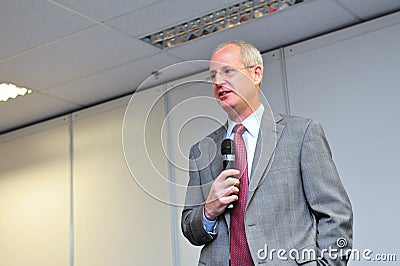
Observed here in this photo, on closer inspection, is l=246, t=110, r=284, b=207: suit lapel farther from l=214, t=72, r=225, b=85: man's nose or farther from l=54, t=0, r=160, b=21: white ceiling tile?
l=54, t=0, r=160, b=21: white ceiling tile

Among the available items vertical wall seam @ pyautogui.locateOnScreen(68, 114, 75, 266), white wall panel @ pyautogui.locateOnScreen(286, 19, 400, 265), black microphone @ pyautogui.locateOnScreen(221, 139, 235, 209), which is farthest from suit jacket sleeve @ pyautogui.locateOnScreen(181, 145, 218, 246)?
vertical wall seam @ pyautogui.locateOnScreen(68, 114, 75, 266)

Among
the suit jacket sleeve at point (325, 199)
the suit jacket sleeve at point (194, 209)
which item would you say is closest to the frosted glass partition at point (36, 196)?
the suit jacket sleeve at point (194, 209)

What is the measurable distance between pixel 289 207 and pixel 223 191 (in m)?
0.24

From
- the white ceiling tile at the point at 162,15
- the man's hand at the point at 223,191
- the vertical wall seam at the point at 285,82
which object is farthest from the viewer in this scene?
the vertical wall seam at the point at 285,82

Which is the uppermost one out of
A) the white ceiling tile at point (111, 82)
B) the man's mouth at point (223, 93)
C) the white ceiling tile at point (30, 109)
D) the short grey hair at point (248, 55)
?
Result: the white ceiling tile at point (111, 82)

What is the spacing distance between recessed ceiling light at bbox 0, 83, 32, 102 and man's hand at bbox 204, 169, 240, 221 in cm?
266

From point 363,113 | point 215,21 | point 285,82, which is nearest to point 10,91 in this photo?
point 215,21

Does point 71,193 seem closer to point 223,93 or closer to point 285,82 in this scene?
point 285,82

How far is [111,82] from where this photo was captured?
4086 millimetres

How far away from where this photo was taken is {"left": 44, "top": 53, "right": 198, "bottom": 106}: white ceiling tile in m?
3.82

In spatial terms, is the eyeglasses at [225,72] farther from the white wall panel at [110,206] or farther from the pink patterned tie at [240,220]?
the white wall panel at [110,206]

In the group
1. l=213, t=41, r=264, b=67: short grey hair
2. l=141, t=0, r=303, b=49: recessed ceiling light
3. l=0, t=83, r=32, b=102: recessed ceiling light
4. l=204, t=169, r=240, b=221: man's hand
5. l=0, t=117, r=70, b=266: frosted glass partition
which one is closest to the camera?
l=204, t=169, r=240, b=221: man's hand

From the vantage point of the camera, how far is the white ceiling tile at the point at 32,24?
2969 millimetres

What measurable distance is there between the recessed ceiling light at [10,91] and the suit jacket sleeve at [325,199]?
8.80 feet
